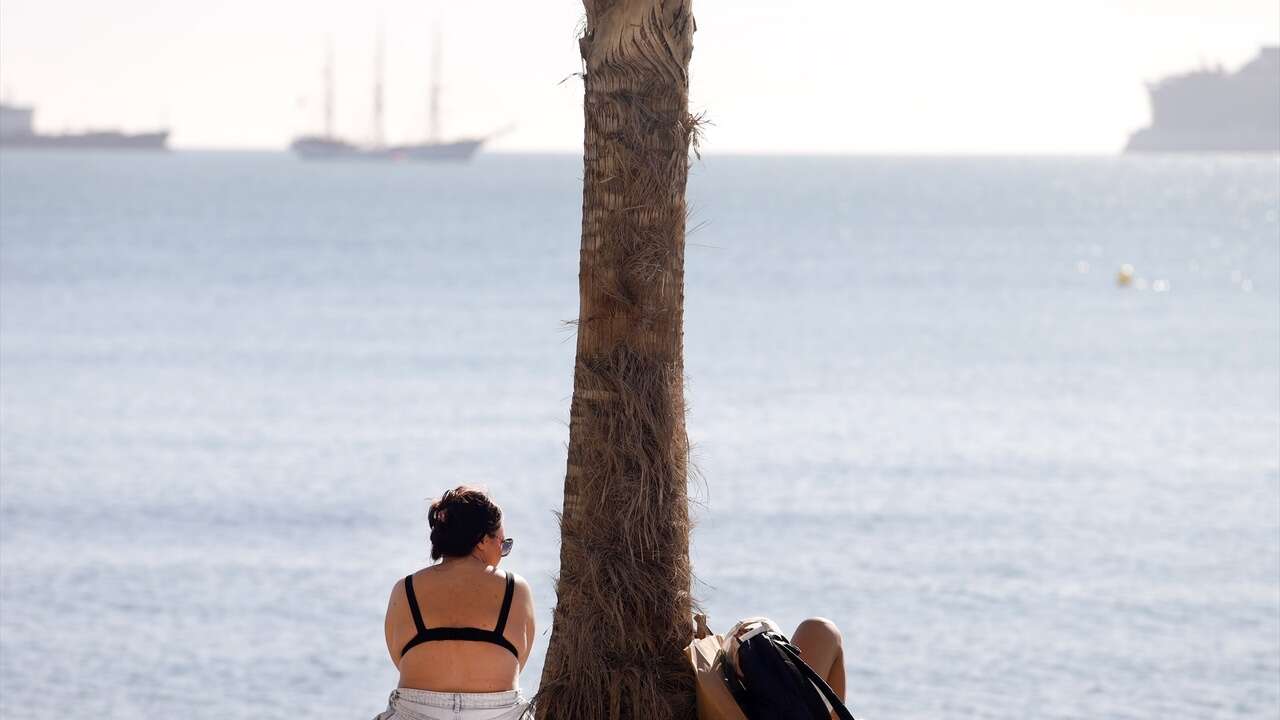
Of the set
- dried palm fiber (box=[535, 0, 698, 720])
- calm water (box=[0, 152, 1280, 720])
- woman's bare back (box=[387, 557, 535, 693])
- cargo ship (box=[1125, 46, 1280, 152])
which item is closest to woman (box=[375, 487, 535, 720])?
woman's bare back (box=[387, 557, 535, 693])

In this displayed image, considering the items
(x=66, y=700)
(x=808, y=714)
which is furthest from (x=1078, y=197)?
(x=808, y=714)

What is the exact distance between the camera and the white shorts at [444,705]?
4.89 meters

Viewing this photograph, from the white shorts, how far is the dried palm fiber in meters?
0.45

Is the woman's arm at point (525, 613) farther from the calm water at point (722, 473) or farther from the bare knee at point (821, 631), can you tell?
the calm water at point (722, 473)

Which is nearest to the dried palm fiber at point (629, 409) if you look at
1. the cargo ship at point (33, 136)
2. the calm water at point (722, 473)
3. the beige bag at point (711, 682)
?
the beige bag at point (711, 682)

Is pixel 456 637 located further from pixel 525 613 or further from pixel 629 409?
pixel 629 409

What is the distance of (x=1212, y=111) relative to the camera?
584 feet

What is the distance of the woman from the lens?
490 centimetres

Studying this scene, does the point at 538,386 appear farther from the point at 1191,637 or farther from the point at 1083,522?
the point at 1191,637

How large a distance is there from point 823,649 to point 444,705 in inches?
47.7

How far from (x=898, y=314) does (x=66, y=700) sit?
44.7 meters

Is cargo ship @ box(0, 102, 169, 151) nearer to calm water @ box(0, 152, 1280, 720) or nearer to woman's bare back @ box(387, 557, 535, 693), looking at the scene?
calm water @ box(0, 152, 1280, 720)

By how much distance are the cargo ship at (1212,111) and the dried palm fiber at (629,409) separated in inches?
6194

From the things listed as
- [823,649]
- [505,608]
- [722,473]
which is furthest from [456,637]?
[722,473]
